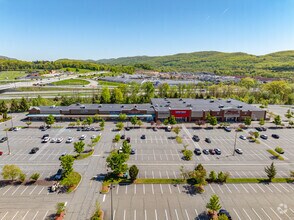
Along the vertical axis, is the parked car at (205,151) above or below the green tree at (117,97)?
below

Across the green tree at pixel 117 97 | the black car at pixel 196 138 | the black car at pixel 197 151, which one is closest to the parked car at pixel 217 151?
the black car at pixel 197 151

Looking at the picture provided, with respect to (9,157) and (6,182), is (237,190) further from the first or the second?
(9,157)

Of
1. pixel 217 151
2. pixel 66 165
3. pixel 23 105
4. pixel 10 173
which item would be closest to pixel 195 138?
A: pixel 217 151

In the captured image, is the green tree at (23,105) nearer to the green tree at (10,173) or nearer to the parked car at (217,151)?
the green tree at (10,173)

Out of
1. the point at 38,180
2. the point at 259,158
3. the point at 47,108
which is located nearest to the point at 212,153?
the point at 259,158

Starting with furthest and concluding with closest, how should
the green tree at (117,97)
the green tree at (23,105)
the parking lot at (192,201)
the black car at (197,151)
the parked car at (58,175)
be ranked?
the green tree at (117,97)
the green tree at (23,105)
the black car at (197,151)
the parked car at (58,175)
the parking lot at (192,201)

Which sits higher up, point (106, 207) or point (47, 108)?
point (47, 108)

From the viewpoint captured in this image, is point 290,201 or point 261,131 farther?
point 261,131

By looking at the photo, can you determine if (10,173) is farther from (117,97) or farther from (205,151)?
(117,97)

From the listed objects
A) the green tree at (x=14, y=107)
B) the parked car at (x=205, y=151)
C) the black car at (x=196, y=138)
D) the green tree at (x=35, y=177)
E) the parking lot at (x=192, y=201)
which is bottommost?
the parking lot at (x=192, y=201)
